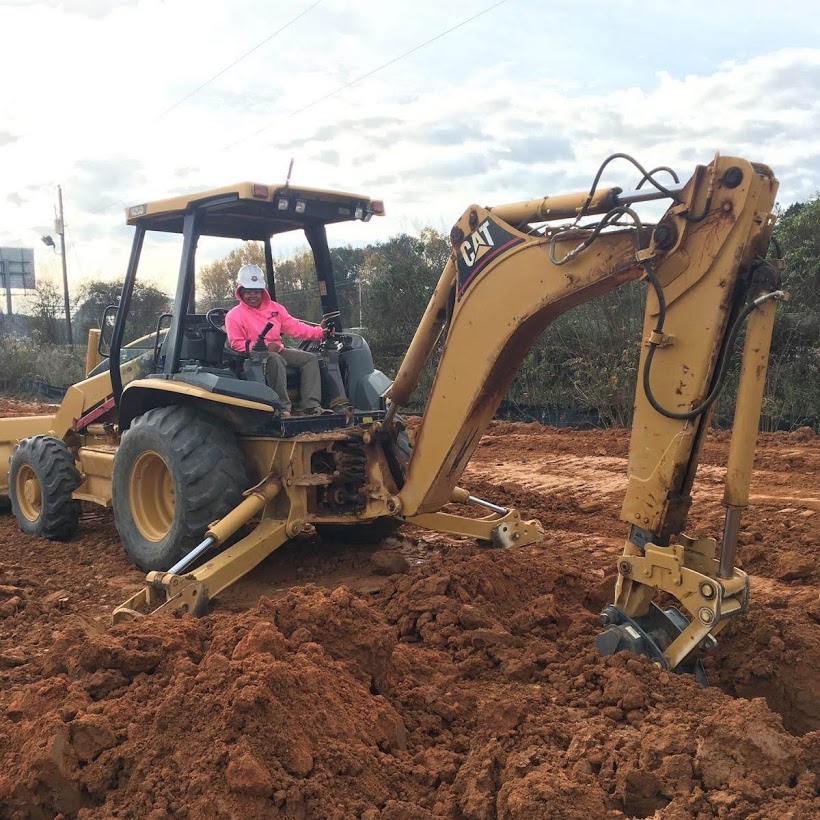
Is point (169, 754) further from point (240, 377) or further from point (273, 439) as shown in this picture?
point (240, 377)

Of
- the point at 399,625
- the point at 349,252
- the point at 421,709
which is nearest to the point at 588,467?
the point at 399,625

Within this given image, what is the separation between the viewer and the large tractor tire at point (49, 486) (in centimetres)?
636

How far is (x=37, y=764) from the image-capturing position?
2.75 m

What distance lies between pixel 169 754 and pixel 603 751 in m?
1.46

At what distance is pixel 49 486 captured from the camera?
635 cm

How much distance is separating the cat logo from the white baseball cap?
72.1 inches

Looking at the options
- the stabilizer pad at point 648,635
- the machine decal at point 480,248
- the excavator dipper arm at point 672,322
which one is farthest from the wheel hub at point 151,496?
the stabilizer pad at point 648,635

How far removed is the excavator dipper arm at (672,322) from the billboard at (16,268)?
41.1 meters

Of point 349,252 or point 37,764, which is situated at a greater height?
point 349,252

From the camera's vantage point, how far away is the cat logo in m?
4.03

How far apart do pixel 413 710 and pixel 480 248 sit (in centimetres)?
217

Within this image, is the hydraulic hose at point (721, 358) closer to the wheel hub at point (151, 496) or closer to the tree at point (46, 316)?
the wheel hub at point (151, 496)

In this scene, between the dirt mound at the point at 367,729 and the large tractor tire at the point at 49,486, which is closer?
the dirt mound at the point at 367,729

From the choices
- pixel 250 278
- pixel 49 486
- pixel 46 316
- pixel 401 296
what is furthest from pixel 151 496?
pixel 46 316
